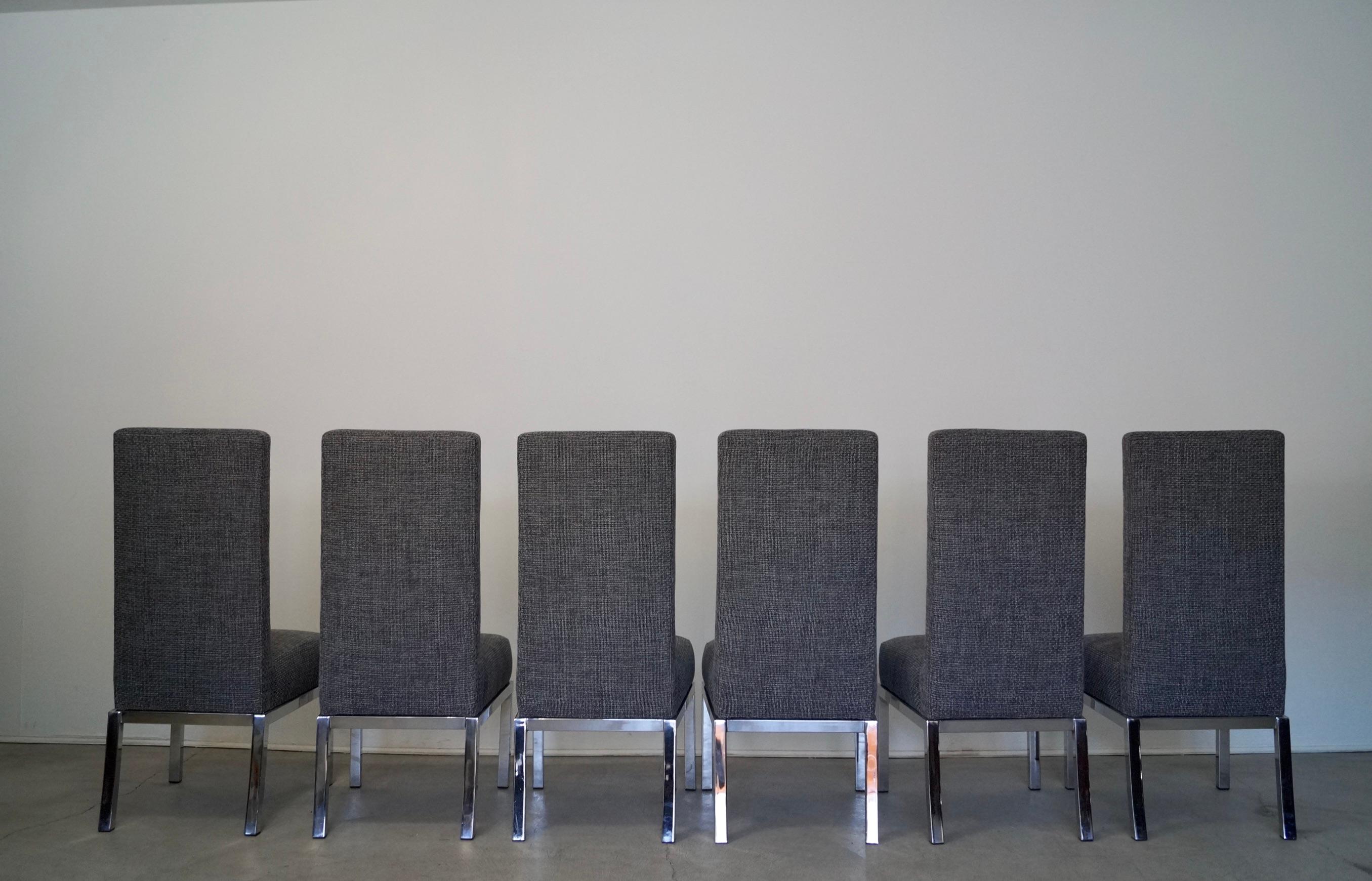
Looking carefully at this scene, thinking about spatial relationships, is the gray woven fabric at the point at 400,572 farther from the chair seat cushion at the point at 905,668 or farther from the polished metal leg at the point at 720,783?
the chair seat cushion at the point at 905,668

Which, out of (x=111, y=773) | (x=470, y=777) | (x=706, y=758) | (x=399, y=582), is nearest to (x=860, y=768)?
(x=706, y=758)

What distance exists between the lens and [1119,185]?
3699 millimetres

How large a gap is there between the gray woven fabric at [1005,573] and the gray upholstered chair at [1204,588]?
161 mm

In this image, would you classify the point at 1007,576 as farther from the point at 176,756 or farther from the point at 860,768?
the point at 176,756

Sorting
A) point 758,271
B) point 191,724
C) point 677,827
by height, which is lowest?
point 677,827

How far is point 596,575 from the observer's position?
8.51 ft

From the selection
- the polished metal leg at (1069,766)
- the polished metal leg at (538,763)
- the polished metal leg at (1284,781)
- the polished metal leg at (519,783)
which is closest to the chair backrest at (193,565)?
the polished metal leg at (519,783)

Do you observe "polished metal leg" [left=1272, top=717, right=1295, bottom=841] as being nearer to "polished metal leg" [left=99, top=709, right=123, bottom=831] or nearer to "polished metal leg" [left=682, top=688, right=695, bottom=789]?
"polished metal leg" [left=682, top=688, right=695, bottom=789]

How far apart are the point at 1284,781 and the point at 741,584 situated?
153 cm

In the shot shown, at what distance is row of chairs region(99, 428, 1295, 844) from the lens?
8.45ft

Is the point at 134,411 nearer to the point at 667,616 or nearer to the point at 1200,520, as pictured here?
the point at 667,616

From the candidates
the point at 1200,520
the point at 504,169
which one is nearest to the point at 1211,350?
the point at 1200,520

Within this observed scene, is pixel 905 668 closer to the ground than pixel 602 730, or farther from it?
farther from it

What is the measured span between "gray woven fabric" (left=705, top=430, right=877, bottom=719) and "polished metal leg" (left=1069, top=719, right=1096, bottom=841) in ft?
1.75
